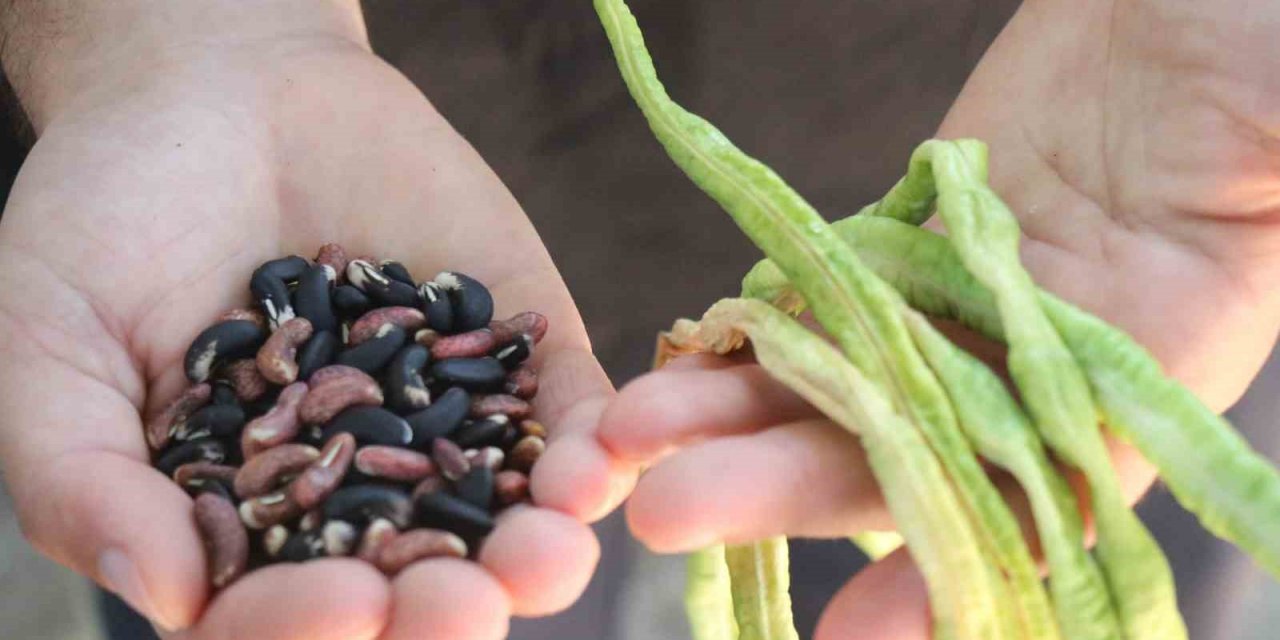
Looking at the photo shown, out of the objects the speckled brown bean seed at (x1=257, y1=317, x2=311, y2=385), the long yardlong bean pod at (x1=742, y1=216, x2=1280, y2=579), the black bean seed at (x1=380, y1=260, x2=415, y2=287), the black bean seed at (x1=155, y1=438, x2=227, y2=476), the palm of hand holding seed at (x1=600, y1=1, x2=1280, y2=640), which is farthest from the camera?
the black bean seed at (x1=380, y1=260, x2=415, y2=287)

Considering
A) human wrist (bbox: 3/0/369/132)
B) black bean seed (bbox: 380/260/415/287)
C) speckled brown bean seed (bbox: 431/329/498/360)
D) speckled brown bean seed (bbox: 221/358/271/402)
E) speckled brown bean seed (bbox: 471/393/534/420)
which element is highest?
human wrist (bbox: 3/0/369/132)

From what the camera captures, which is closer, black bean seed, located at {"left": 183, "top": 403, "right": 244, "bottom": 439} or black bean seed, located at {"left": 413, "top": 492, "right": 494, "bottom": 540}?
black bean seed, located at {"left": 413, "top": 492, "right": 494, "bottom": 540}

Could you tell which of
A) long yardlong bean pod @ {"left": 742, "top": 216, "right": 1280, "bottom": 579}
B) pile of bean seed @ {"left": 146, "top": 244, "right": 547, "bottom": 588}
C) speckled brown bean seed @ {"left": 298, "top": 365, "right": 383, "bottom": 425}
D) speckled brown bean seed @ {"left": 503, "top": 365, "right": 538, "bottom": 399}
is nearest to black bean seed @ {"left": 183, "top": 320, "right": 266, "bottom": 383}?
pile of bean seed @ {"left": 146, "top": 244, "right": 547, "bottom": 588}

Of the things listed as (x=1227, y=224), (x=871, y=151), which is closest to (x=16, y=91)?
(x=871, y=151)

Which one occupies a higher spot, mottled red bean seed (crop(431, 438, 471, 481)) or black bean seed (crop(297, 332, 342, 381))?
black bean seed (crop(297, 332, 342, 381))

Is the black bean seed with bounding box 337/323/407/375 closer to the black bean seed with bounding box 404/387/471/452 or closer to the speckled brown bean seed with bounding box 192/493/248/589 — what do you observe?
the black bean seed with bounding box 404/387/471/452

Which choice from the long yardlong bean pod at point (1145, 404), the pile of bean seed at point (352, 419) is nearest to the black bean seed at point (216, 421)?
the pile of bean seed at point (352, 419)
